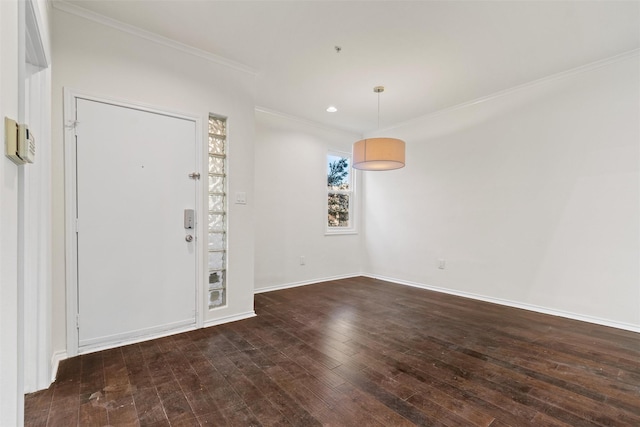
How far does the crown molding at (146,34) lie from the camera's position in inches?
89.8

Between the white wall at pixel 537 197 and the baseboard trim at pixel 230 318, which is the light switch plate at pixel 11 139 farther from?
the white wall at pixel 537 197

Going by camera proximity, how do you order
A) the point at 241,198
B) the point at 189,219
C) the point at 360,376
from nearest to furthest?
the point at 360,376, the point at 189,219, the point at 241,198

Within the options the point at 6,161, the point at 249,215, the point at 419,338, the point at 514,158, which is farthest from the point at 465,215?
the point at 6,161

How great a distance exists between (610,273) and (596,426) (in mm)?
2198

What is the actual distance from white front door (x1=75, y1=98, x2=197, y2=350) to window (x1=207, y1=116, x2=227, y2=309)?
0.70ft


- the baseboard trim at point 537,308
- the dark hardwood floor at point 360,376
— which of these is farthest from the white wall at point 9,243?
the baseboard trim at point 537,308

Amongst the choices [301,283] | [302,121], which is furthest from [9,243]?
[302,121]

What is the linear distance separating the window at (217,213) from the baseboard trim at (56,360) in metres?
1.17

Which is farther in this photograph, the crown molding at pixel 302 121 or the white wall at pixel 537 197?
the crown molding at pixel 302 121

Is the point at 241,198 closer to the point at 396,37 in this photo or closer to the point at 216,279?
the point at 216,279

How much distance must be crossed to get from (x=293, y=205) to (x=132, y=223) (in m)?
2.56

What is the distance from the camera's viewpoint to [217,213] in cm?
308

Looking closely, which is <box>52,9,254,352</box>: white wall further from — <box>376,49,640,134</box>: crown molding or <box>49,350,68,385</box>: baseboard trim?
<box>376,49,640,134</box>: crown molding

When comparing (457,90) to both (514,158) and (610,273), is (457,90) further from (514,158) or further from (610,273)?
(610,273)
